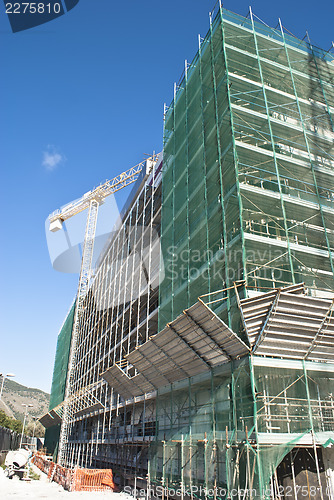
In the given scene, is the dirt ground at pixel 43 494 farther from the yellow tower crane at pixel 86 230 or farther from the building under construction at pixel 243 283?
the yellow tower crane at pixel 86 230

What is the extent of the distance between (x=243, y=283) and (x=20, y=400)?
18372 centimetres

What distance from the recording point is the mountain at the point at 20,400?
497ft

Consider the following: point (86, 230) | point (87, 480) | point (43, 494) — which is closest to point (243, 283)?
point (43, 494)

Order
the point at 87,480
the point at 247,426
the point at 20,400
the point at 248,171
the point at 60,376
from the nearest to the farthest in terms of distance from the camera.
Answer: the point at 247,426 → the point at 248,171 → the point at 87,480 → the point at 60,376 → the point at 20,400

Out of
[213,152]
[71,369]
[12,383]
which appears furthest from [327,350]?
[12,383]

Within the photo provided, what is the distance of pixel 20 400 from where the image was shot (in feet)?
555

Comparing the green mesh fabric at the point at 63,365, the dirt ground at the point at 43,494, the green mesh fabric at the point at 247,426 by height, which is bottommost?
the dirt ground at the point at 43,494

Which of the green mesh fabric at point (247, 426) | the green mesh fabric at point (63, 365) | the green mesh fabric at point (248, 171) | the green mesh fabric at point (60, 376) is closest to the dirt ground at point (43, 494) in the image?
the green mesh fabric at point (247, 426)

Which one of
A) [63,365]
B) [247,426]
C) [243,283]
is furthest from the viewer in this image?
[63,365]

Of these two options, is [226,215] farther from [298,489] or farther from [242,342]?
[298,489]

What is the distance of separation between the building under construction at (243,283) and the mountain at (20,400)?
145987 millimetres

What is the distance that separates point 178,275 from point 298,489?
34.3 feet

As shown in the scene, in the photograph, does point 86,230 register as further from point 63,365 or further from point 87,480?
point 87,480

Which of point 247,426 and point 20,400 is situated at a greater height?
point 20,400
